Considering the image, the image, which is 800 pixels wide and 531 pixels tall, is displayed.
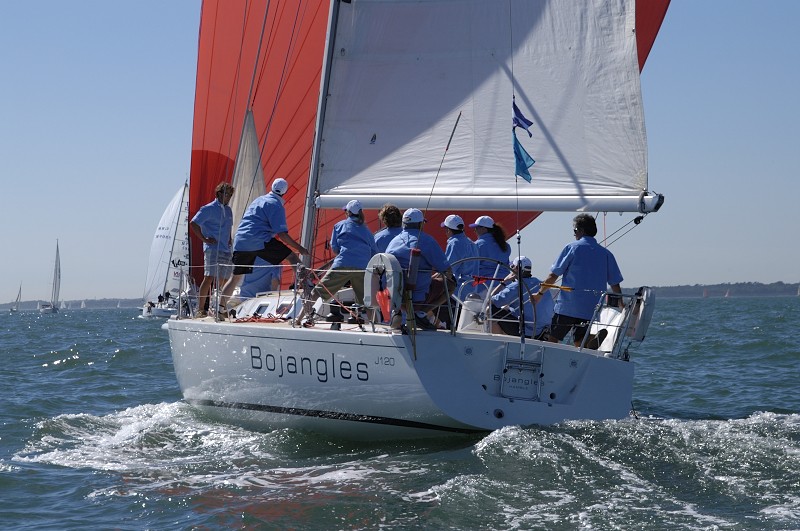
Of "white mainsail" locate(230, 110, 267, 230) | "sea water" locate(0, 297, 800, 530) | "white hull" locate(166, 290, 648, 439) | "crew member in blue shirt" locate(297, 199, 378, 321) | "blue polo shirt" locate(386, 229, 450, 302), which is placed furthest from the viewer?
"white mainsail" locate(230, 110, 267, 230)

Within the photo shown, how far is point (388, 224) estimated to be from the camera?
727 cm

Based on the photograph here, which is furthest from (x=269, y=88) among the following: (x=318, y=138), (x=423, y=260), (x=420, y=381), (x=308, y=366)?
(x=420, y=381)

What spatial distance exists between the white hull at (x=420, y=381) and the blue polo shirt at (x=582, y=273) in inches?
25.3

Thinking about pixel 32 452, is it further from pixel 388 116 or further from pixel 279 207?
pixel 388 116

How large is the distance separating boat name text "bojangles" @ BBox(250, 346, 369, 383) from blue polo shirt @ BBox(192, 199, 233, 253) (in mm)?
2024

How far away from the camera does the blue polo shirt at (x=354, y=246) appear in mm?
7359

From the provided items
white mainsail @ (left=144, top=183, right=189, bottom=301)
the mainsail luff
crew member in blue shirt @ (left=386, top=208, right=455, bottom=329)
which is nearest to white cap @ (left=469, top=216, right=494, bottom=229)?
crew member in blue shirt @ (left=386, top=208, right=455, bottom=329)

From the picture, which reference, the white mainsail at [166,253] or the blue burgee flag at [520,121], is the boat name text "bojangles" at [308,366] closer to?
the blue burgee flag at [520,121]

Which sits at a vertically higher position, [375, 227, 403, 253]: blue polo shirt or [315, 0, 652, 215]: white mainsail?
[315, 0, 652, 215]: white mainsail

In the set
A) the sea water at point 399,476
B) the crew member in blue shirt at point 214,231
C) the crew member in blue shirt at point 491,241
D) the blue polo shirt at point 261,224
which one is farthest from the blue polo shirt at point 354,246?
the crew member in blue shirt at point 214,231

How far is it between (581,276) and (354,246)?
5.41ft

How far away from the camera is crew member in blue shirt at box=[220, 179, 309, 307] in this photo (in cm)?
799

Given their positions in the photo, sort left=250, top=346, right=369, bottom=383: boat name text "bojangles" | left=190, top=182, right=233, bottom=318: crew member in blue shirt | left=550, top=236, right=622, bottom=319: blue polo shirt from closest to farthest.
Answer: left=250, top=346, right=369, bottom=383: boat name text "bojangles" < left=550, top=236, right=622, bottom=319: blue polo shirt < left=190, top=182, right=233, bottom=318: crew member in blue shirt

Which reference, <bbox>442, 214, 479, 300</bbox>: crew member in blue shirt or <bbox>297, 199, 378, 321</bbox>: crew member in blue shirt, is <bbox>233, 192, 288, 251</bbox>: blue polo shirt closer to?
<bbox>297, 199, 378, 321</bbox>: crew member in blue shirt
